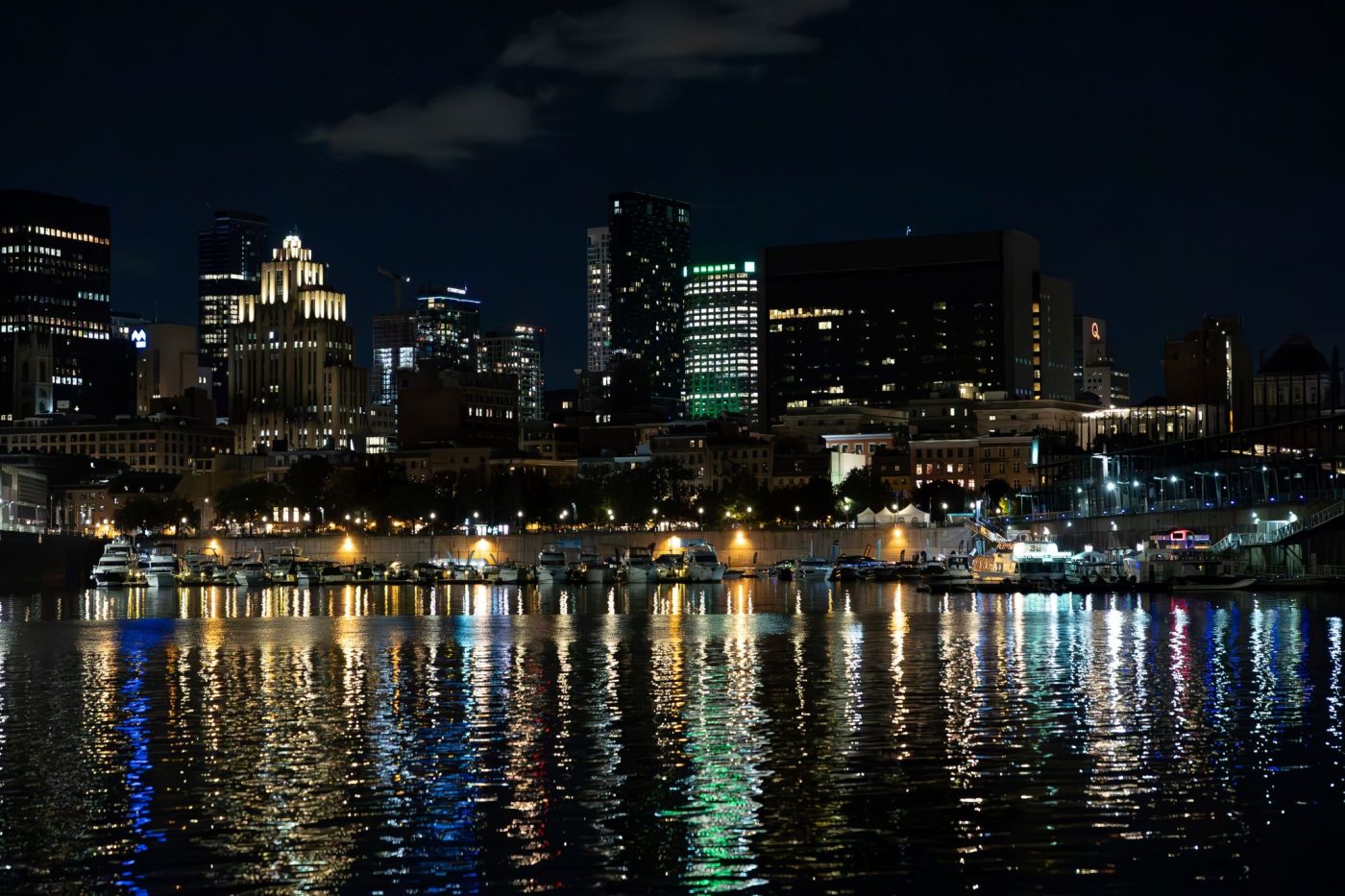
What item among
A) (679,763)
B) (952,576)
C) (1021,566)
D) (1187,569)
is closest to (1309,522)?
(1187,569)

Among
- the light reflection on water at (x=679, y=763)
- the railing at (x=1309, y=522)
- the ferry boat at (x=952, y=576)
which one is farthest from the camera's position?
the ferry boat at (x=952, y=576)

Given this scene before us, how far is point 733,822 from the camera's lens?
1561 inches

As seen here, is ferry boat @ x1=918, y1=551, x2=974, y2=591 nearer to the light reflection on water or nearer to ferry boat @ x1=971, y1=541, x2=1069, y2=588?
ferry boat @ x1=971, y1=541, x2=1069, y2=588

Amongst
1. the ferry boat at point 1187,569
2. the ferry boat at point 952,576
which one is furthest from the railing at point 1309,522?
the ferry boat at point 952,576

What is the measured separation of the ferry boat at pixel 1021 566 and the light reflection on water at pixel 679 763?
64971 mm

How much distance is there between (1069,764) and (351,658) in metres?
42.5

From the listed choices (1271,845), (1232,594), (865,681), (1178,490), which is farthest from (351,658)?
(1178,490)

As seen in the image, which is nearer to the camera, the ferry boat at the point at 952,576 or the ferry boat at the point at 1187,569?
the ferry boat at the point at 1187,569

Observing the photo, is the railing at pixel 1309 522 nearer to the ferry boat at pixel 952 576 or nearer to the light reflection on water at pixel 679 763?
the ferry boat at pixel 952 576

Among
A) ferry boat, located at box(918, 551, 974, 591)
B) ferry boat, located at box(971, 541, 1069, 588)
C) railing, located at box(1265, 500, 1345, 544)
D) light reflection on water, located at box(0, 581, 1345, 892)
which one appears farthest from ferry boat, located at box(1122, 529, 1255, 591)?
light reflection on water, located at box(0, 581, 1345, 892)

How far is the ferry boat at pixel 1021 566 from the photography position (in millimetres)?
157625

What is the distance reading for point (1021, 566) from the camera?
163375 mm

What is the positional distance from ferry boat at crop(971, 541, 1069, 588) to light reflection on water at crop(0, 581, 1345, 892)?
213 ft

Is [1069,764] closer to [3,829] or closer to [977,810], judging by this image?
[977,810]
